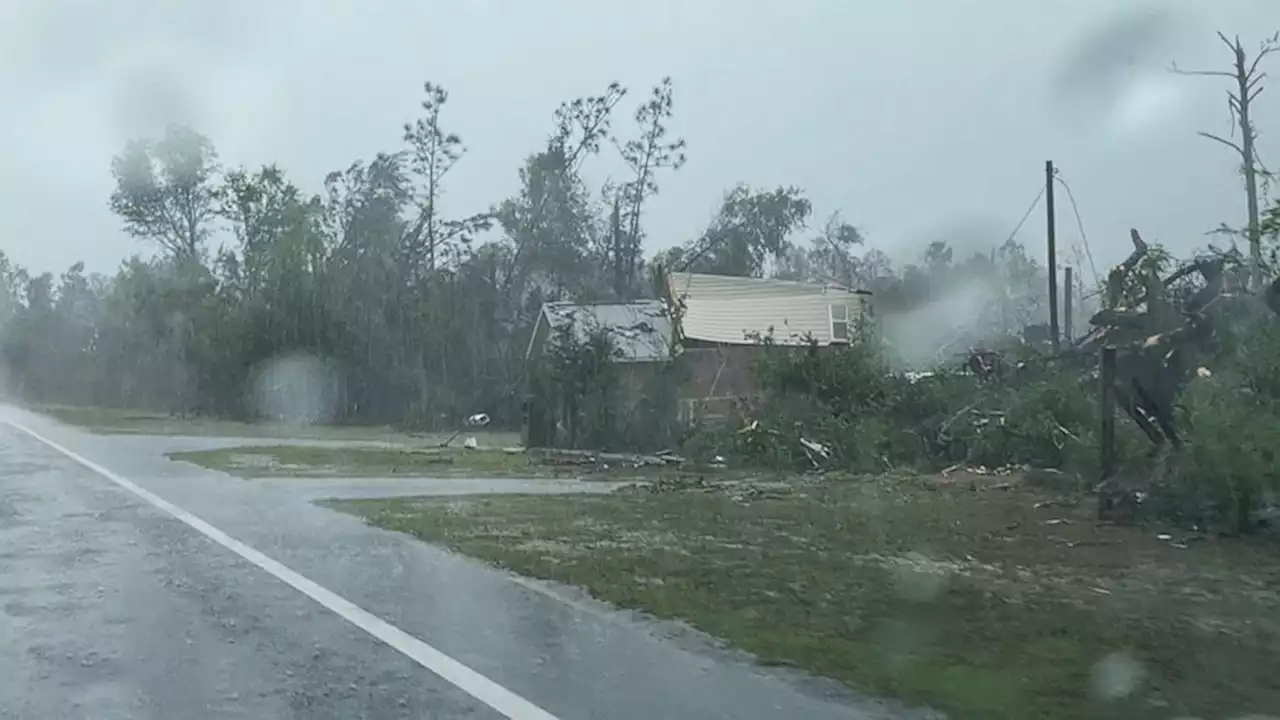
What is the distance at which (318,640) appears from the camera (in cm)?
921

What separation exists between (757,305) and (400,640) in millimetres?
39291

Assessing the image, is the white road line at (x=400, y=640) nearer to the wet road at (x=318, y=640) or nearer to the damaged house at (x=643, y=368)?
the wet road at (x=318, y=640)

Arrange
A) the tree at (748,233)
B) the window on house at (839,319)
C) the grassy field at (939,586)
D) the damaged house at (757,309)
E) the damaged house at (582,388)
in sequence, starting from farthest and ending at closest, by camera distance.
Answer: the tree at (748,233), the window on house at (839,319), the damaged house at (757,309), the damaged house at (582,388), the grassy field at (939,586)

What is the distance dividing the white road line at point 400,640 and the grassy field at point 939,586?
6.38 feet

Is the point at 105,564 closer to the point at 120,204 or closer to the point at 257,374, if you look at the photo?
the point at 257,374

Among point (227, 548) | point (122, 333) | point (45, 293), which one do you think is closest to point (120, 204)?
point (122, 333)

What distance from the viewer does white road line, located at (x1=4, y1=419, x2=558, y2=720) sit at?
748 centimetres

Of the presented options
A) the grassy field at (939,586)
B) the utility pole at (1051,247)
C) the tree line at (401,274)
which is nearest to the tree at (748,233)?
the tree line at (401,274)

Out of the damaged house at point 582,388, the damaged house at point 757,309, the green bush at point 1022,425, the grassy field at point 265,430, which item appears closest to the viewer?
the green bush at point 1022,425

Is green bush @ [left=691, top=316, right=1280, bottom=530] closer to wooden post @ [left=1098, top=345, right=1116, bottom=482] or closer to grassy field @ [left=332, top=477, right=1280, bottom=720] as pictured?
wooden post @ [left=1098, top=345, right=1116, bottom=482]

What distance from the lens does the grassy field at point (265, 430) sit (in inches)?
1572

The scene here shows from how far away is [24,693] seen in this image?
305 inches

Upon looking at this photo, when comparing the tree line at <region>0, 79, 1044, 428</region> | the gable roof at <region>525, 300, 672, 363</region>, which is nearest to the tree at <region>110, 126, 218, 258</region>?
the tree line at <region>0, 79, 1044, 428</region>

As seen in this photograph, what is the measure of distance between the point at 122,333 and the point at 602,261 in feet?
101
